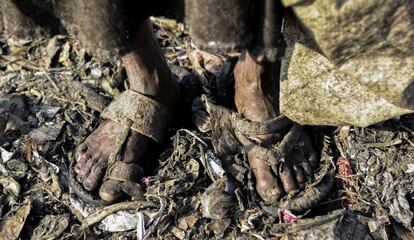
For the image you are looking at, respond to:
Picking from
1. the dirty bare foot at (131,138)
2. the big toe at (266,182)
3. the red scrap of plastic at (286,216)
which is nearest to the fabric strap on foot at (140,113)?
the dirty bare foot at (131,138)

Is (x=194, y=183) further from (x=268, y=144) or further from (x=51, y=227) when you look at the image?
(x=51, y=227)

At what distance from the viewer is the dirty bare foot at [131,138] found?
1766 millimetres

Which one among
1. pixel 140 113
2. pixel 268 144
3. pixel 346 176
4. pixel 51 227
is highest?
pixel 140 113

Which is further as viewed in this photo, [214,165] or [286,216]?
[214,165]

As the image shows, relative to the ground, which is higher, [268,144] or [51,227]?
[268,144]

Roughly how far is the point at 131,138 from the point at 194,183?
27 centimetres

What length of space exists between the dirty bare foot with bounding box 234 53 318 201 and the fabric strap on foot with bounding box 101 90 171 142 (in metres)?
0.28

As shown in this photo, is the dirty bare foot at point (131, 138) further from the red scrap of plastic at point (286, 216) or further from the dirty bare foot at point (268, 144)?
the red scrap of plastic at point (286, 216)

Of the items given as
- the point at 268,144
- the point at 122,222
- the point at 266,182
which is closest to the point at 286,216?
the point at 266,182

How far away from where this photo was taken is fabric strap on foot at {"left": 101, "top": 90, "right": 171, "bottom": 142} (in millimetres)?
1802

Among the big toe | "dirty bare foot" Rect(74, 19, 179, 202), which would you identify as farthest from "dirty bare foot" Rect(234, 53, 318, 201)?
"dirty bare foot" Rect(74, 19, 179, 202)

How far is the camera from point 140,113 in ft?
5.90

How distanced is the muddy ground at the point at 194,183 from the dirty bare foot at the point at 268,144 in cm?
4

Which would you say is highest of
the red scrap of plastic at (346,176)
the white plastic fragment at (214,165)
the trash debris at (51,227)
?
the white plastic fragment at (214,165)
